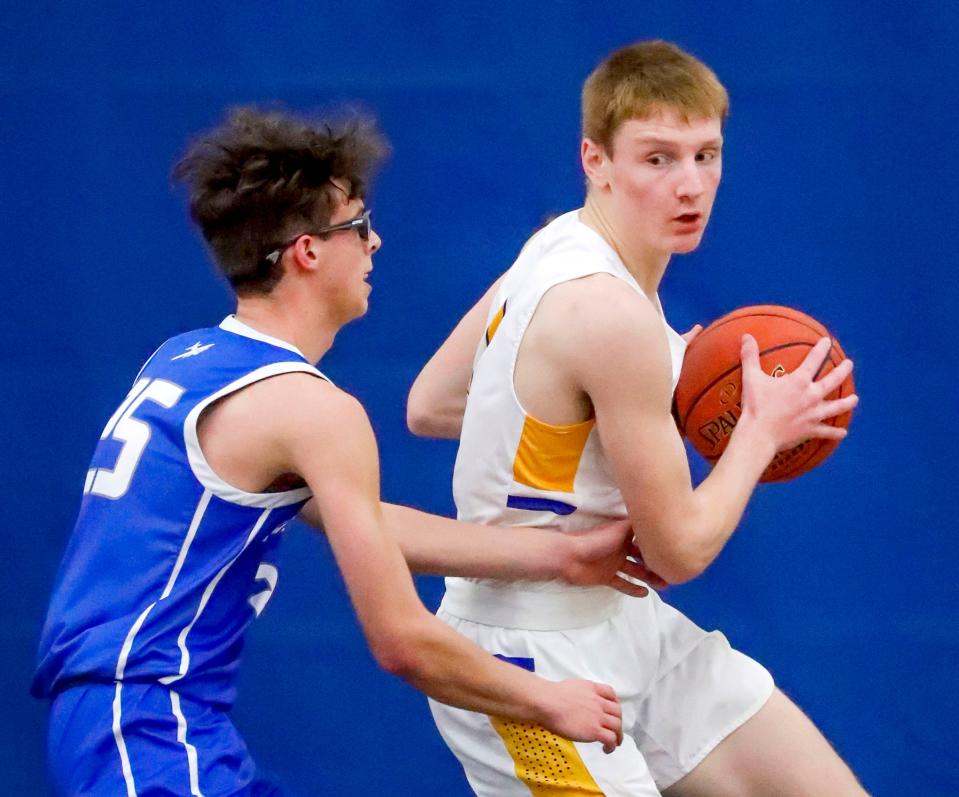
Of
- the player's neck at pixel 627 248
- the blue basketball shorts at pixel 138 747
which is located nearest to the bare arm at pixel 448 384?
the player's neck at pixel 627 248

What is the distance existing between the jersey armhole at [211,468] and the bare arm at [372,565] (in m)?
0.02

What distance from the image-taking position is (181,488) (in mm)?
2270

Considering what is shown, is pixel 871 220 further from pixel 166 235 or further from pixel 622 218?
pixel 166 235

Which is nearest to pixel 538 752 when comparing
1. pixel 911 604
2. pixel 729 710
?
pixel 729 710

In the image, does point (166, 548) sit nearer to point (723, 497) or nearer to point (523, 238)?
point (723, 497)

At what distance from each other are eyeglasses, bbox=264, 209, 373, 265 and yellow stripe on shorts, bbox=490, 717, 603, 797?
2.69ft

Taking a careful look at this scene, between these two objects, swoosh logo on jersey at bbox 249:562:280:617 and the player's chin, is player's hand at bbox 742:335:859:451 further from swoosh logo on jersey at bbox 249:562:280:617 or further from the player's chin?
swoosh logo on jersey at bbox 249:562:280:617

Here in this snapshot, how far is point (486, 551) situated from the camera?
8.34 feet

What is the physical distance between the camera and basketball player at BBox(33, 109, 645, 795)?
7.30 ft

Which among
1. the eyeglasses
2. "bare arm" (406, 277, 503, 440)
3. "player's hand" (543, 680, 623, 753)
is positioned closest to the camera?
"player's hand" (543, 680, 623, 753)

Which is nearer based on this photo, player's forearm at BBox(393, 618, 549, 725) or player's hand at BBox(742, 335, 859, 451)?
player's forearm at BBox(393, 618, 549, 725)

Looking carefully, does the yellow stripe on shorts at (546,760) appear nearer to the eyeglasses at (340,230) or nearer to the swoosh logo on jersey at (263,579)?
the swoosh logo on jersey at (263,579)

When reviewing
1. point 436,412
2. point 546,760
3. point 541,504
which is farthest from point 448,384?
point 546,760

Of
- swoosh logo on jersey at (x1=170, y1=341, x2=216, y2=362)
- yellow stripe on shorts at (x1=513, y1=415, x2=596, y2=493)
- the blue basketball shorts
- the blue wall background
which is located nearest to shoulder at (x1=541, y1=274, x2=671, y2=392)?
yellow stripe on shorts at (x1=513, y1=415, x2=596, y2=493)
